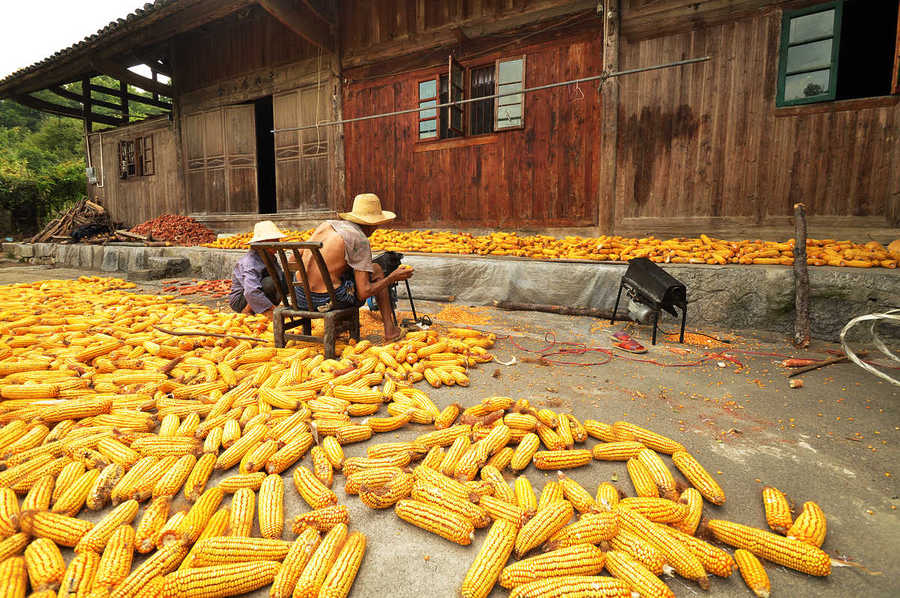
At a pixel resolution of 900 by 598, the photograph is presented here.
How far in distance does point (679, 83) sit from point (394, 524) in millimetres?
7571

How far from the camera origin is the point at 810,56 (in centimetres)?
580

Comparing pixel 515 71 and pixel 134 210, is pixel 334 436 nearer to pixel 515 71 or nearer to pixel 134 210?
pixel 515 71

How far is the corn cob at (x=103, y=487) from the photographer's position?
1.74 m

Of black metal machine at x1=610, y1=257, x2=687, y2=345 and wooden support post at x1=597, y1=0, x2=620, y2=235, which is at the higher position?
wooden support post at x1=597, y1=0, x2=620, y2=235

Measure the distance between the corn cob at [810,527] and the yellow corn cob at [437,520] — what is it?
1.23 meters

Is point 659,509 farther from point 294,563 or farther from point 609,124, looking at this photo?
point 609,124

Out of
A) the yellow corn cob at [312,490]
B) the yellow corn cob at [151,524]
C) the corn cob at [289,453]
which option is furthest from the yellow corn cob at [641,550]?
the yellow corn cob at [151,524]

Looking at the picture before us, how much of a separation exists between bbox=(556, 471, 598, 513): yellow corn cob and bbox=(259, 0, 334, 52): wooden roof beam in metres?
9.95

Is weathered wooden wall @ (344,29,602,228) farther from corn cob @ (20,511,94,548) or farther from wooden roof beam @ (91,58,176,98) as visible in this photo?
corn cob @ (20,511,94,548)

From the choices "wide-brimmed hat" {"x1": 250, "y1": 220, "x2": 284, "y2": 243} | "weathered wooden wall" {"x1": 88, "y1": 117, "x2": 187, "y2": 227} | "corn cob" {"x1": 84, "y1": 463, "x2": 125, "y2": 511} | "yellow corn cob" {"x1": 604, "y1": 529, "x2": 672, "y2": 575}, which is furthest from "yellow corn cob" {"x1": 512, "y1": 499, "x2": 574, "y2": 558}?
"weathered wooden wall" {"x1": 88, "y1": 117, "x2": 187, "y2": 227}

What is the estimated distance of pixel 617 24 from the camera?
6.75m

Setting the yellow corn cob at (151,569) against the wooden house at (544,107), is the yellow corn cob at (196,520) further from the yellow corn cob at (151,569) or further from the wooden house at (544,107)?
the wooden house at (544,107)

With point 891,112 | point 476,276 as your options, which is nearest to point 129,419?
point 476,276

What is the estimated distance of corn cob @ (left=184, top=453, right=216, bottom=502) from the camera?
1.80 m
